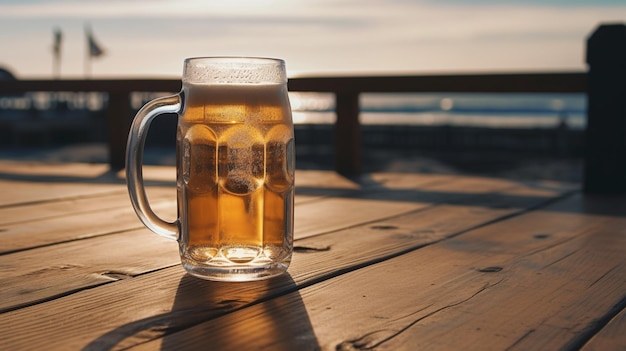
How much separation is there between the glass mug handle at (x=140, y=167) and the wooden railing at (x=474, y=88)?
1.93m

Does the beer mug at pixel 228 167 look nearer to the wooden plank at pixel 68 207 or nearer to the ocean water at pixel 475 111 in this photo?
the wooden plank at pixel 68 207

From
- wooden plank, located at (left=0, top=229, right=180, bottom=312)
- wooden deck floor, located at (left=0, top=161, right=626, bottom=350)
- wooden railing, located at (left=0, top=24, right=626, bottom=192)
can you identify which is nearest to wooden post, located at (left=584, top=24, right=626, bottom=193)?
wooden railing, located at (left=0, top=24, right=626, bottom=192)

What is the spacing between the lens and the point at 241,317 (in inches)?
38.1

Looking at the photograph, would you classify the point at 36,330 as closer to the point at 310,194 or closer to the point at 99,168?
the point at 310,194

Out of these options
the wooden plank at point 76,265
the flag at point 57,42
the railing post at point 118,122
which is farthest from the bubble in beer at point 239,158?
the flag at point 57,42

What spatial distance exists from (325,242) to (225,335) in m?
0.65

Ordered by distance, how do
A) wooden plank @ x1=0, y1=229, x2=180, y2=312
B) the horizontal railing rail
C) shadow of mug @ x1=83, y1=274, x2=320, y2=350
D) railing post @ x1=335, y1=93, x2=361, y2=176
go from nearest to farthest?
1. shadow of mug @ x1=83, y1=274, x2=320, y2=350
2. wooden plank @ x1=0, y1=229, x2=180, y2=312
3. the horizontal railing rail
4. railing post @ x1=335, y1=93, x2=361, y2=176

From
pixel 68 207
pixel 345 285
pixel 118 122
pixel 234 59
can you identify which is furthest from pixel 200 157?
pixel 118 122

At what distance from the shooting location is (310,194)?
240cm

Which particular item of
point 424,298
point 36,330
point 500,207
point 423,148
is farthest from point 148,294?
point 423,148

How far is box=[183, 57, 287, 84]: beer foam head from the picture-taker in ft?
3.84

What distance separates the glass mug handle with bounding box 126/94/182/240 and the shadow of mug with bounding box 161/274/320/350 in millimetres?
86

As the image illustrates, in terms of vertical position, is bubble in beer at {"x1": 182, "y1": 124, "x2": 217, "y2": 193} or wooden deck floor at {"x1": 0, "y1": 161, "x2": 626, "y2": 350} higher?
bubble in beer at {"x1": 182, "y1": 124, "x2": 217, "y2": 193}

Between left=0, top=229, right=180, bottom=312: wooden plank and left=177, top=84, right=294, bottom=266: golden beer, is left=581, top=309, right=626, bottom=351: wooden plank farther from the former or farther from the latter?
left=0, top=229, right=180, bottom=312: wooden plank
